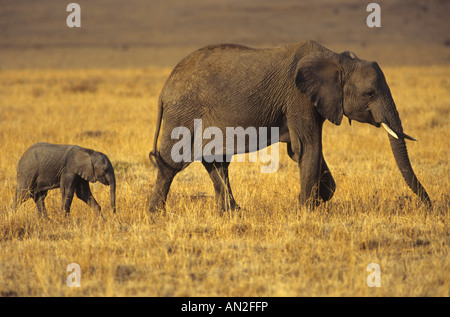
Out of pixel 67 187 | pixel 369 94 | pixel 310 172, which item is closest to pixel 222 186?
pixel 310 172

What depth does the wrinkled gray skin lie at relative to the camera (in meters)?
6.73

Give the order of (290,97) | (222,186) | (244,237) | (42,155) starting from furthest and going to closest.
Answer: (222,186) < (42,155) < (290,97) < (244,237)

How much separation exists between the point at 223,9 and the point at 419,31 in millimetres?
25888

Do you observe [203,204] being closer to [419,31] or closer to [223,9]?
[419,31]

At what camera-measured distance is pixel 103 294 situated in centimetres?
490

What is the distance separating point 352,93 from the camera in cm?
681

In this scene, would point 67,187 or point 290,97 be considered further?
point 67,187

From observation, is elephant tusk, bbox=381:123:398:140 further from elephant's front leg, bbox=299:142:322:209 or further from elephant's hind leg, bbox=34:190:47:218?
elephant's hind leg, bbox=34:190:47:218

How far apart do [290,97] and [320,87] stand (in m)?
0.36

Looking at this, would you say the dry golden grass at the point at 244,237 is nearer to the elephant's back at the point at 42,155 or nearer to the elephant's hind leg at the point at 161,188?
the elephant's hind leg at the point at 161,188

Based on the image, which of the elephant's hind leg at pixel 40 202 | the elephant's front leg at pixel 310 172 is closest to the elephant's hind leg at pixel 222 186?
the elephant's front leg at pixel 310 172

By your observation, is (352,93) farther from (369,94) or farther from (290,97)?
(290,97)

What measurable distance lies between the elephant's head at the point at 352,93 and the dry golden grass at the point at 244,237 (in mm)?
820
